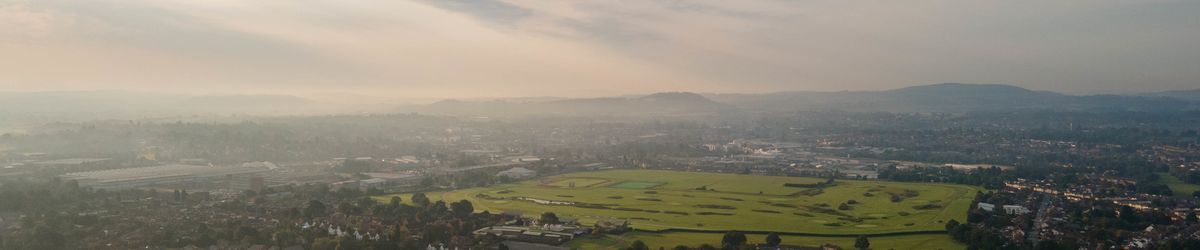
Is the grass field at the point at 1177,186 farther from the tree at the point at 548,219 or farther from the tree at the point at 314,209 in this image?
the tree at the point at 314,209

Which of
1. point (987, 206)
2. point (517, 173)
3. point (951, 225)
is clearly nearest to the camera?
point (951, 225)

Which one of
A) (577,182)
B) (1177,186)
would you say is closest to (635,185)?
(577,182)

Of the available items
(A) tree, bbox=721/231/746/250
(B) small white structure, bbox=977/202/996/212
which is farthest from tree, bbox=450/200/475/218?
(B) small white structure, bbox=977/202/996/212

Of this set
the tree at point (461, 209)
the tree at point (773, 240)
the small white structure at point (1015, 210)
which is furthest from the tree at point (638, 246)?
the small white structure at point (1015, 210)

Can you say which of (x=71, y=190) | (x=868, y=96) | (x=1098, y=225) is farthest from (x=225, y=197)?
(x=868, y=96)

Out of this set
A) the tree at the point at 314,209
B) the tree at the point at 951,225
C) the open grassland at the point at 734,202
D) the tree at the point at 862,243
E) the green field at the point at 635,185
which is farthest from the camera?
the green field at the point at 635,185

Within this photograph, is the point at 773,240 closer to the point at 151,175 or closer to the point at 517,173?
the point at 517,173
